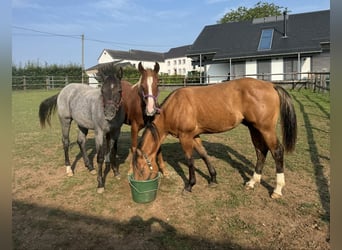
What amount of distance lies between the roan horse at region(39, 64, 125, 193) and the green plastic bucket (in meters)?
0.75

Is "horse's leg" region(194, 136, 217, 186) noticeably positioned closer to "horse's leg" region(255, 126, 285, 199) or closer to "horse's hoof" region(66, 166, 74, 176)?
"horse's leg" region(255, 126, 285, 199)

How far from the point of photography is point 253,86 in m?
4.12

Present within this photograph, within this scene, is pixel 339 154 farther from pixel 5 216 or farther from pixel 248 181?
pixel 248 181

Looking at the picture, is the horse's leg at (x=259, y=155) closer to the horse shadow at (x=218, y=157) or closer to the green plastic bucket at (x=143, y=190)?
the horse shadow at (x=218, y=157)

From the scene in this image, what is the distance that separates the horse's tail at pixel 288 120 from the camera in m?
3.97

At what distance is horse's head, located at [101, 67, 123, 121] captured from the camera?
3.88 metres

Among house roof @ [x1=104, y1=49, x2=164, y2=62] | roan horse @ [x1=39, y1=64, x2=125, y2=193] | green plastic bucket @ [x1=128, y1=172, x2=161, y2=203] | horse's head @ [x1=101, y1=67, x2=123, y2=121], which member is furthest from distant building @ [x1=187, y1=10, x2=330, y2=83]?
house roof @ [x1=104, y1=49, x2=164, y2=62]

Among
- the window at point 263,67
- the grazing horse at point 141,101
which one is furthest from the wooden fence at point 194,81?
the grazing horse at point 141,101

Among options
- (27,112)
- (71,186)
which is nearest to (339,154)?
(71,186)

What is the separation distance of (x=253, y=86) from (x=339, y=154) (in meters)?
3.36

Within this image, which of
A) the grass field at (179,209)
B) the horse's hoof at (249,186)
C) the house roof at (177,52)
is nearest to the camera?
the grass field at (179,209)

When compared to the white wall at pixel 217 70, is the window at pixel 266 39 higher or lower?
higher

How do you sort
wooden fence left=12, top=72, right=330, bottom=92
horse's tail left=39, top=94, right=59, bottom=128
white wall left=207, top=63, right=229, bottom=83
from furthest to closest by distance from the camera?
white wall left=207, top=63, right=229, bottom=83 < wooden fence left=12, top=72, right=330, bottom=92 < horse's tail left=39, top=94, right=59, bottom=128

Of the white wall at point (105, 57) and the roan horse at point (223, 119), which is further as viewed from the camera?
the white wall at point (105, 57)
